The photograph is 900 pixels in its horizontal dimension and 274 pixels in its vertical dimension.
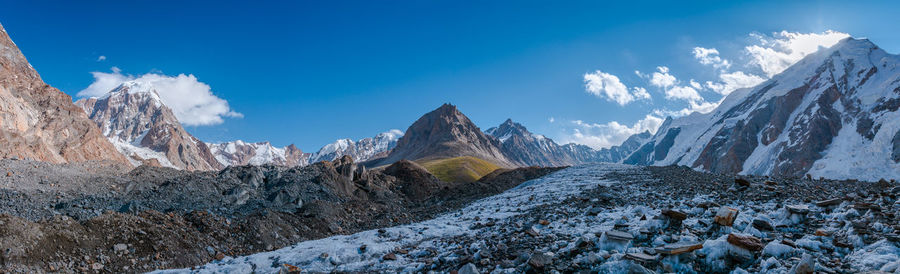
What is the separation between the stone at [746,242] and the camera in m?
7.66

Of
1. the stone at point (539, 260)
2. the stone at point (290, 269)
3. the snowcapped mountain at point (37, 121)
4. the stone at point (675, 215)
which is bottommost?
the stone at point (539, 260)

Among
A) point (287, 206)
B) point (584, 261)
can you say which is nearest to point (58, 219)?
point (287, 206)

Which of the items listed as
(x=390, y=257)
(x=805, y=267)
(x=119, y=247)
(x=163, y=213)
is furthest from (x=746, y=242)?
(x=163, y=213)

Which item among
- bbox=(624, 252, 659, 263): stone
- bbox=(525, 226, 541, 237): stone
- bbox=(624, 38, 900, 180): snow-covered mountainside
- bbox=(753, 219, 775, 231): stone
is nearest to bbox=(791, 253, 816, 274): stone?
bbox=(624, 252, 659, 263): stone

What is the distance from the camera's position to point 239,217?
19.6 metres

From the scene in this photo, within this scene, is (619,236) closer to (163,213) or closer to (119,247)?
(119,247)

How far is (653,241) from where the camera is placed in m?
9.62

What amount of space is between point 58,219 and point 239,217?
21.6 ft

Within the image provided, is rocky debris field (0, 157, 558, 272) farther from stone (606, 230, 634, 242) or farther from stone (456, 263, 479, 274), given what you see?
stone (606, 230, 634, 242)

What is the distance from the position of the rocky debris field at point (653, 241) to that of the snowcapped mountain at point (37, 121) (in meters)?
107

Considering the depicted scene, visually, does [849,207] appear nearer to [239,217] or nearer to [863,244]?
[863,244]

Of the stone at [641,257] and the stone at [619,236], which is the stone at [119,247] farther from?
the stone at [641,257]

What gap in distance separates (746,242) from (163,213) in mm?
21360

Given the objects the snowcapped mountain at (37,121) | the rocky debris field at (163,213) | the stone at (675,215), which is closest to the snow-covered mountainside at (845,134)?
the stone at (675,215)
